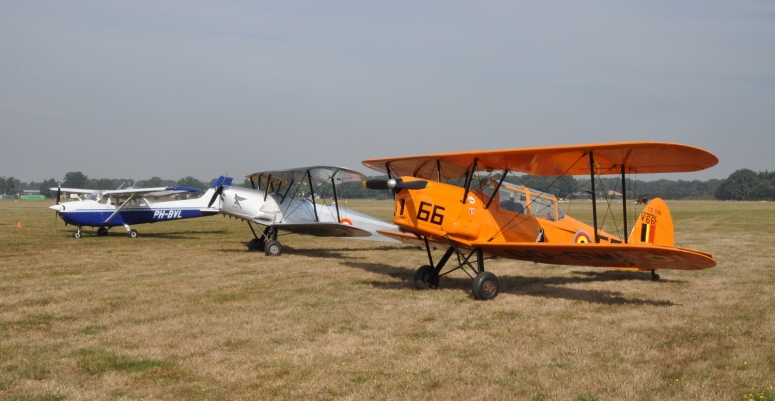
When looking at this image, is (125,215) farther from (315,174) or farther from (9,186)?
(9,186)

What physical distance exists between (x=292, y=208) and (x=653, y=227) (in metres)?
9.48

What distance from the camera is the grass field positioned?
498cm

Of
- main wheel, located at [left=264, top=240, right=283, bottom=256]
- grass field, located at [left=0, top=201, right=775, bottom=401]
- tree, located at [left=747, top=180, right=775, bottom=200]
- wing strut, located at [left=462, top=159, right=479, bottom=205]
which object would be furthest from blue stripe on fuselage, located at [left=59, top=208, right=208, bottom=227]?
tree, located at [left=747, top=180, right=775, bottom=200]

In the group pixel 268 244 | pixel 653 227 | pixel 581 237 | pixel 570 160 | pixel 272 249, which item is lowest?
pixel 272 249

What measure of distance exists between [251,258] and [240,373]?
32.7 feet

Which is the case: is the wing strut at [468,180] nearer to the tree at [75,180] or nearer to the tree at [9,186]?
the tree at [75,180]

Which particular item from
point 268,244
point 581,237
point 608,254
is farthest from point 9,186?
point 608,254

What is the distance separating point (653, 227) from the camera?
11.1 meters

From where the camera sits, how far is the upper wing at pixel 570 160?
7.97 metres

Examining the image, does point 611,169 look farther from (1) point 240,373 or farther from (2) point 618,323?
(1) point 240,373

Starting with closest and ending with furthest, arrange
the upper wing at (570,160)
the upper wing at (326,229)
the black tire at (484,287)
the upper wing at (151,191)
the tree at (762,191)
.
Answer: the upper wing at (570,160) → the black tire at (484,287) → the upper wing at (326,229) → the upper wing at (151,191) → the tree at (762,191)

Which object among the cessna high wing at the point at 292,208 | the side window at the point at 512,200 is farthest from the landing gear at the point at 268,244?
the side window at the point at 512,200

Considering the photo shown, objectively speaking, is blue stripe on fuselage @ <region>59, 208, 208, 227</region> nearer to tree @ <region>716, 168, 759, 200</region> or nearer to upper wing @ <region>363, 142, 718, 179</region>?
upper wing @ <region>363, 142, 718, 179</region>

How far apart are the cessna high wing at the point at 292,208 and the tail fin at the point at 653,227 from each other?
6784 millimetres
